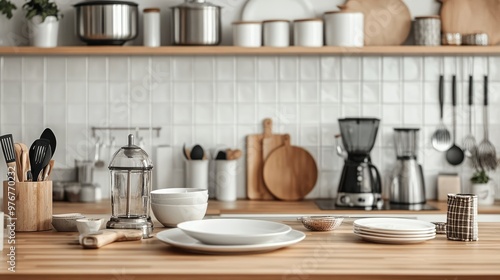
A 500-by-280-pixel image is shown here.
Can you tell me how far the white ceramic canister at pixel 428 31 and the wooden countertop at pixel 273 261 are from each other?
6.49 ft

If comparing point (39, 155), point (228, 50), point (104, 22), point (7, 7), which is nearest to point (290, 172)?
point (228, 50)

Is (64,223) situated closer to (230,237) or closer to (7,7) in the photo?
(230,237)

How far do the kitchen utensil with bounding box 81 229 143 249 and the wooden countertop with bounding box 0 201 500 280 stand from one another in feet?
0.06

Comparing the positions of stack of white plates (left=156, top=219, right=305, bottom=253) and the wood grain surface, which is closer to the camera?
the wood grain surface

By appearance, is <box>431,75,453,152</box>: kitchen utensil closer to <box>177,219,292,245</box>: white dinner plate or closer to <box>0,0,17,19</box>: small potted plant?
<box>177,219,292,245</box>: white dinner plate

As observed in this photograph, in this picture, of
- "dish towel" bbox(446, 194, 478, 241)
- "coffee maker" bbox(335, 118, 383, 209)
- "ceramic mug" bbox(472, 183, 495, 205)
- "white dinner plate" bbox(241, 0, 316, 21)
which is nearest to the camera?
"dish towel" bbox(446, 194, 478, 241)

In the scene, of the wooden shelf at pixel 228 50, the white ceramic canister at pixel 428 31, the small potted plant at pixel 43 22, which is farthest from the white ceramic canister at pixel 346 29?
the small potted plant at pixel 43 22

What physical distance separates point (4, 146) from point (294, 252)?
3.42ft

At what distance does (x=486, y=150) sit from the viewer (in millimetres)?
4199

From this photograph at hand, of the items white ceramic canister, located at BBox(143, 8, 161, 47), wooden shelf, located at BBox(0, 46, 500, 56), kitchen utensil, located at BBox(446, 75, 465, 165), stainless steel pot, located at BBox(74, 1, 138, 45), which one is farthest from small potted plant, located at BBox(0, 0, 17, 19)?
kitchen utensil, located at BBox(446, 75, 465, 165)

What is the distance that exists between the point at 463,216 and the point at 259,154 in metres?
2.14

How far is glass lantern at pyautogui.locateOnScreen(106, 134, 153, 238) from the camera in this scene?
2297 millimetres

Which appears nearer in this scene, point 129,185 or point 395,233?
point 395,233

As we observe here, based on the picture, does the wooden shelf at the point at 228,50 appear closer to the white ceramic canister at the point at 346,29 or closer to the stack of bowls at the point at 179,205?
the white ceramic canister at the point at 346,29
